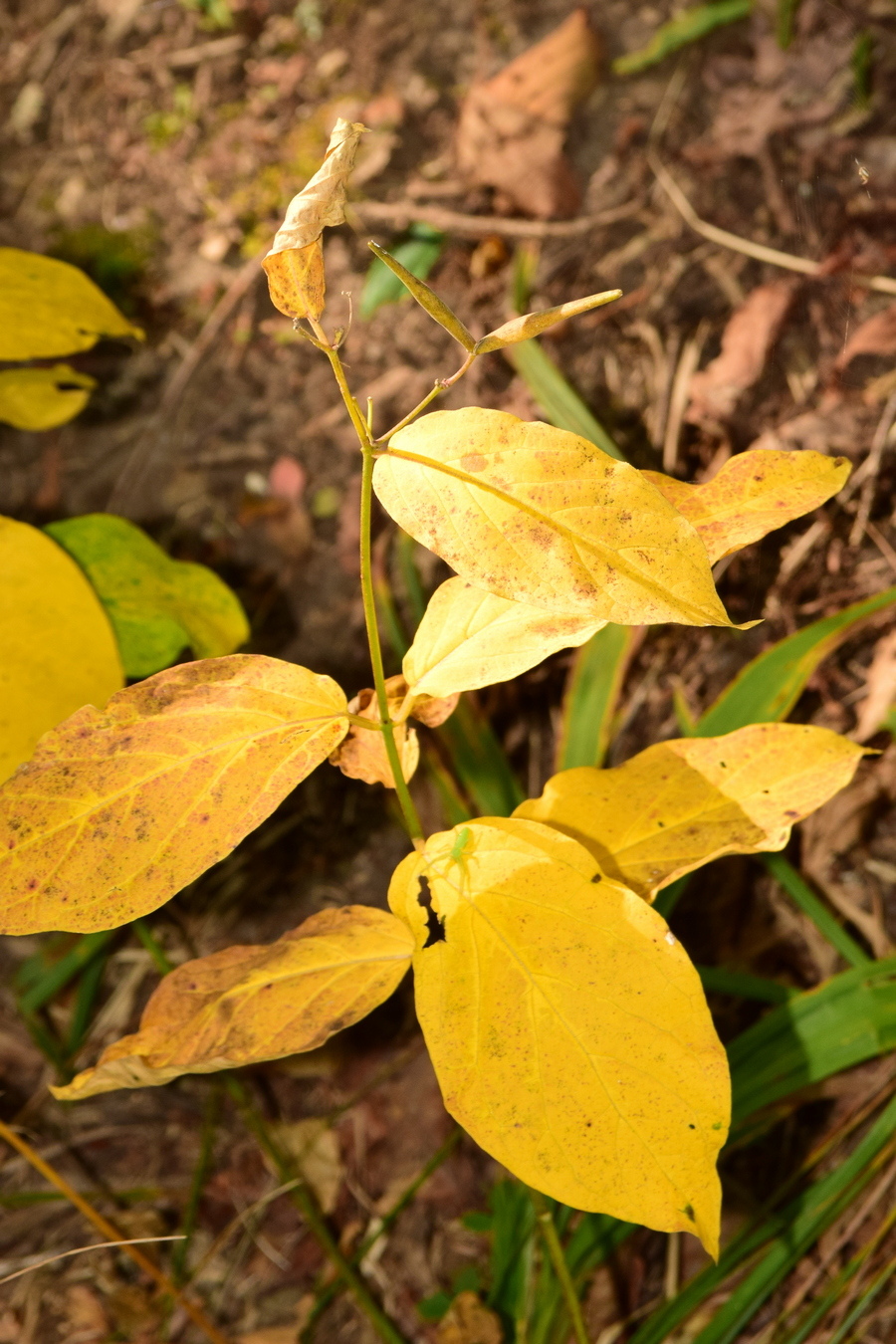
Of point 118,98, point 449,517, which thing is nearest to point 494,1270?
point 449,517

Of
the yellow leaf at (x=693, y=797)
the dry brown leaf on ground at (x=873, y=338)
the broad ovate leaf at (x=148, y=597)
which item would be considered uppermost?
the broad ovate leaf at (x=148, y=597)

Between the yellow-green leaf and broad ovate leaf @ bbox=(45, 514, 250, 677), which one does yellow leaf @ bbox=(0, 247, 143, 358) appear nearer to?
broad ovate leaf @ bbox=(45, 514, 250, 677)

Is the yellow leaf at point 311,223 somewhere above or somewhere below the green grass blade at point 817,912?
above

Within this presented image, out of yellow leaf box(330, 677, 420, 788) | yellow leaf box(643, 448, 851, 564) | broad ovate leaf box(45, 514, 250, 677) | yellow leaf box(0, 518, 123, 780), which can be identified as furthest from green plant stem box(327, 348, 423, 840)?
broad ovate leaf box(45, 514, 250, 677)

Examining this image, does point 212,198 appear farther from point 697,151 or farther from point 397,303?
point 697,151

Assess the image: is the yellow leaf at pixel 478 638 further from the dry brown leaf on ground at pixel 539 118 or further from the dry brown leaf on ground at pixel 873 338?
the dry brown leaf on ground at pixel 539 118

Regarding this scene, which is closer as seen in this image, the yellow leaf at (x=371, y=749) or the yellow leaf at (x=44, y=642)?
the yellow leaf at (x=371, y=749)

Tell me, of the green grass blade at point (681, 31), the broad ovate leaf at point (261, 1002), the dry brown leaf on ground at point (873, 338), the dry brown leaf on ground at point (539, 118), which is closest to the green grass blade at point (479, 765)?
the broad ovate leaf at point (261, 1002)
